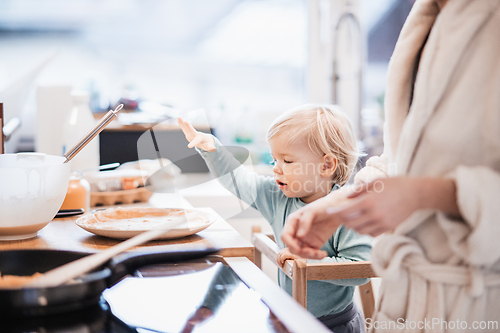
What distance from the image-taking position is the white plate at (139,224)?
0.86 meters

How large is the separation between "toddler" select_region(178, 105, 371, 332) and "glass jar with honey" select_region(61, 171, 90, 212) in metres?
0.34

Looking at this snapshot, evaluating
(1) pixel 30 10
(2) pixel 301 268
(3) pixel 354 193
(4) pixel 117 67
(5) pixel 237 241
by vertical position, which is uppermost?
(1) pixel 30 10

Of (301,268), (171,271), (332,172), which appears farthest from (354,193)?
(332,172)

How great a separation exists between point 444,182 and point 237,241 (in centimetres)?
44

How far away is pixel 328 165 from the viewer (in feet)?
4.38

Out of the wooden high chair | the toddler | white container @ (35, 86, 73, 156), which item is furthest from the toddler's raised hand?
white container @ (35, 86, 73, 156)

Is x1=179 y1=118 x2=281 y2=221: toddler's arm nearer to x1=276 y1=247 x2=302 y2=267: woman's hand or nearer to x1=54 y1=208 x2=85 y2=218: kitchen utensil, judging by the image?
x1=276 y1=247 x2=302 y2=267: woman's hand

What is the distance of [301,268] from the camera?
3.43 feet

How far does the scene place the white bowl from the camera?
86 cm

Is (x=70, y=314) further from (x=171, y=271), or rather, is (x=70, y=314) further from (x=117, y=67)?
Answer: (x=117, y=67)

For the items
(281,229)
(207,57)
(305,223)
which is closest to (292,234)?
(305,223)

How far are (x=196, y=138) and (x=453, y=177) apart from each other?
2.71ft

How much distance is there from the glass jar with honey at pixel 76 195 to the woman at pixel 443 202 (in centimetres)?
82

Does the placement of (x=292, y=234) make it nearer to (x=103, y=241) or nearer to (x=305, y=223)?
(x=305, y=223)
